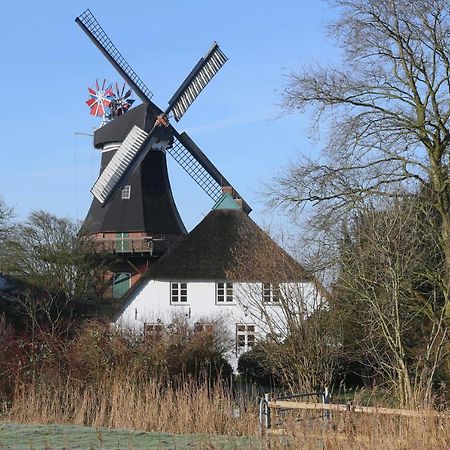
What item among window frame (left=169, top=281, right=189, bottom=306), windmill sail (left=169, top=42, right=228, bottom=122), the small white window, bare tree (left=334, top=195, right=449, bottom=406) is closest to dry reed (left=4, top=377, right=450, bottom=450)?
bare tree (left=334, top=195, right=449, bottom=406)

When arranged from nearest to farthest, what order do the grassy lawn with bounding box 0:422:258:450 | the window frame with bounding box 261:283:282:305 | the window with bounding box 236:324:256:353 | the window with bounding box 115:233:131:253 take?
the grassy lawn with bounding box 0:422:258:450 → the window frame with bounding box 261:283:282:305 → the window with bounding box 236:324:256:353 → the window with bounding box 115:233:131:253

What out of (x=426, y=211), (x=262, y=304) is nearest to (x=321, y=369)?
(x=262, y=304)

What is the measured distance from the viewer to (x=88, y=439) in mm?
10383

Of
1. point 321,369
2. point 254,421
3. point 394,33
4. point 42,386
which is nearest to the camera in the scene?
point 254,421

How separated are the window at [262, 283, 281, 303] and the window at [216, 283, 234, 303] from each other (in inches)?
488

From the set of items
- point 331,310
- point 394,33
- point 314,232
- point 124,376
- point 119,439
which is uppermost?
point 394,33

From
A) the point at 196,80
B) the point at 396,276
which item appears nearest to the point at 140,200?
the point at 196,80

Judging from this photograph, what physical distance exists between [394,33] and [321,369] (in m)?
7.65

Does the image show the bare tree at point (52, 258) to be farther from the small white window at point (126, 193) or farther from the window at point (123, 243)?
the small white window at point (126, 193)

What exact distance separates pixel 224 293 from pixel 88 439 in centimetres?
2362

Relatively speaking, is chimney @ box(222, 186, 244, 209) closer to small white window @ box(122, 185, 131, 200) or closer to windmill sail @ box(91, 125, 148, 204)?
windmill sail @ box(91, 125, 148, 204)

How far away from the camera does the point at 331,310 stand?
19172 mm

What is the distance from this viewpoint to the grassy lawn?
30.6 ft

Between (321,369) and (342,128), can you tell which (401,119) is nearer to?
(342,128)
